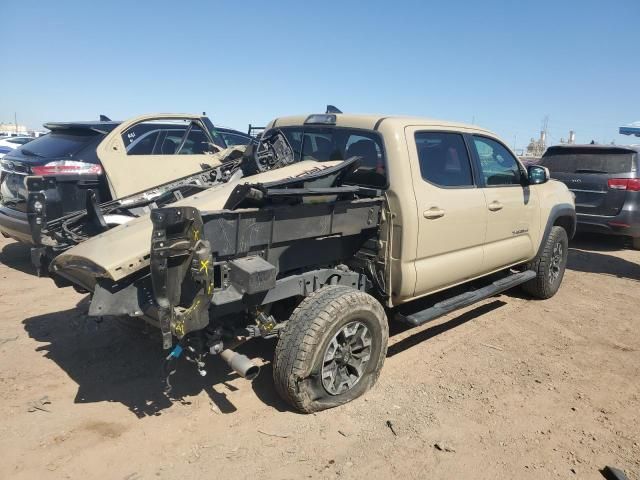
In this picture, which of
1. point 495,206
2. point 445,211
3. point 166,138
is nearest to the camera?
point 445,211

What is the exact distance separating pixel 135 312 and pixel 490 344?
10.7ft

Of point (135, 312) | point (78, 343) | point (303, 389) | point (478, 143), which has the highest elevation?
point (478, 143)

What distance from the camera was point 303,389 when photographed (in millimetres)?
3223

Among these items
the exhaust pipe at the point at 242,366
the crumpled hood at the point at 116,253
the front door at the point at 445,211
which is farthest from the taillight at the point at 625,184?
the exhaust pipe at the point at 242,366

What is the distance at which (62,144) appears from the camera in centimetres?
632

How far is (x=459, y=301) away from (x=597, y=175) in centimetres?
550

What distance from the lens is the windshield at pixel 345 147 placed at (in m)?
3.94

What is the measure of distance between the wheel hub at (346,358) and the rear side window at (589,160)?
685 centimetres

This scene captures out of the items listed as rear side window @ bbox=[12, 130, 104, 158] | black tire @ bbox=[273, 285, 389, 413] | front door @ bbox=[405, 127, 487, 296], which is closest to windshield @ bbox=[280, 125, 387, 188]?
front door @ bbox=[405, 127, 487, 296]

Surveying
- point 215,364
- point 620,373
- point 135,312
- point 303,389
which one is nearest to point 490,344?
point 620,373

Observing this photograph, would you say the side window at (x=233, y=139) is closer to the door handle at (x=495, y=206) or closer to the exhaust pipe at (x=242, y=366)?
the door handle at (x=495, y=206)

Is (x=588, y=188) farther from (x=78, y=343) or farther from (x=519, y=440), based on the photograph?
Result: (x=78, y=343)

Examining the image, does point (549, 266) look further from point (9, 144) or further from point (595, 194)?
point (9, 144)

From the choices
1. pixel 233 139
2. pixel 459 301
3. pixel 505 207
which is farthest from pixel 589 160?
pixel 233 139
